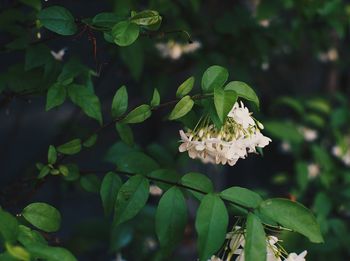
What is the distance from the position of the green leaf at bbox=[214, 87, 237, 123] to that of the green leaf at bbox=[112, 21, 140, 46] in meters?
0.21

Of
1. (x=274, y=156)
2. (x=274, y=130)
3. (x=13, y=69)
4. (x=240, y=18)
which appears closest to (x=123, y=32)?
(x=13, y=69)

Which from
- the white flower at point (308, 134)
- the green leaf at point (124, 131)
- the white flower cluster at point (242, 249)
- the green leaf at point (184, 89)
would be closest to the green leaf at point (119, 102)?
the green leaf at point (124, 131)

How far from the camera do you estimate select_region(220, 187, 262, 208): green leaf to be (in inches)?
48.3

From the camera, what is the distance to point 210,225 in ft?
3.85

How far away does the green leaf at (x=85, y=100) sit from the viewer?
1430mm

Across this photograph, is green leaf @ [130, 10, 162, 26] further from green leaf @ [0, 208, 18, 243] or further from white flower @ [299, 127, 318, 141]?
white flower @ [299, 127, 318, 141]

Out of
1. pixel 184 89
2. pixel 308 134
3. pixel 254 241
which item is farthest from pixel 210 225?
pixel 308 134

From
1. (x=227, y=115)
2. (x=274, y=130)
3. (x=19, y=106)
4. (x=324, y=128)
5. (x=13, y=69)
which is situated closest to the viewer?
(x=227, y=115)

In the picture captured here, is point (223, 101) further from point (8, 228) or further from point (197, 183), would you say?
point (8, 228)

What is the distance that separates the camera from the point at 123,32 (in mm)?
1269

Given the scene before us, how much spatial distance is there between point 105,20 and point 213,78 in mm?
272

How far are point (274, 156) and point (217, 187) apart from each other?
1.41 ft

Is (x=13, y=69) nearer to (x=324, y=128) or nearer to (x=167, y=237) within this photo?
(x=167, y=237)

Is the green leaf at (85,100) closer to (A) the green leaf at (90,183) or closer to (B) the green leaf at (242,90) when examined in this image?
(A) the green leaf at (90,183)
